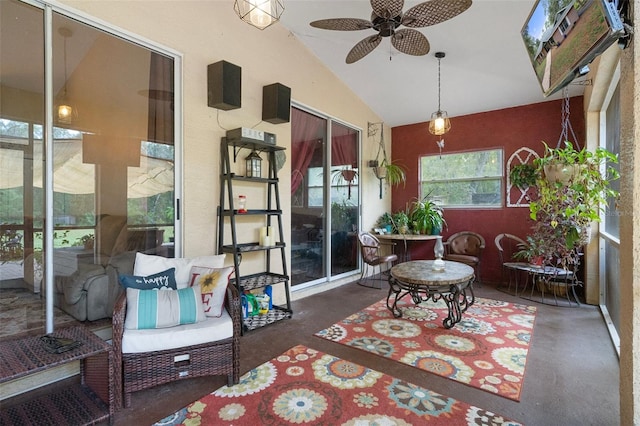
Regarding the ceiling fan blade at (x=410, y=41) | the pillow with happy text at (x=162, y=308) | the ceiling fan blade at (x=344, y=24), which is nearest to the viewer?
the pillow with happy text at (x=162, y=308)

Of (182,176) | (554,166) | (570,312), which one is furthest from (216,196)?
(570,312)

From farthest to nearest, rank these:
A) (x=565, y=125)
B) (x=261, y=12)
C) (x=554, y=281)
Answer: (x=565, y=125) → (x=554, y=281) → (x=261, y=12)

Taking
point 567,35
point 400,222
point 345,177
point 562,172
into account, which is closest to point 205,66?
point 345,177

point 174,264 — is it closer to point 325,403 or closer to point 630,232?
point 325,403

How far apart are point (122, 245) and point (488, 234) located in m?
5.18

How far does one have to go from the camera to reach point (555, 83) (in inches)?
70.6

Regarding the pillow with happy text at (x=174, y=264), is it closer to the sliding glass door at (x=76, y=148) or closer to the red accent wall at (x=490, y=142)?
the sliding glass door at (x=76, y=148)

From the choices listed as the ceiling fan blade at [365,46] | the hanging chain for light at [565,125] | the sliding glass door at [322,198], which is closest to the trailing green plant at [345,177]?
the sliding glass door at [322,198]

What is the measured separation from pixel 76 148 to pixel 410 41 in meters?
2.87

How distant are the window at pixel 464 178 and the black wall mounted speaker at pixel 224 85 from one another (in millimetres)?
3971

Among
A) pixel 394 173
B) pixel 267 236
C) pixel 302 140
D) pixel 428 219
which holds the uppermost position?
pixel 302 140

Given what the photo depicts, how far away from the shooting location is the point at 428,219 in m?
5.66

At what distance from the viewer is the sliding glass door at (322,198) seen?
442 cm

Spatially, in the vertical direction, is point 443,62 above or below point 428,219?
above
